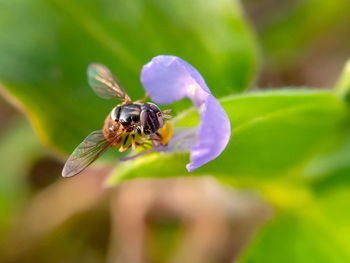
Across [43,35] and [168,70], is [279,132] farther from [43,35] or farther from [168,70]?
[43,35]

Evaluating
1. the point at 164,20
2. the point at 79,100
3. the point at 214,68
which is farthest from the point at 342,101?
the point at 79,100

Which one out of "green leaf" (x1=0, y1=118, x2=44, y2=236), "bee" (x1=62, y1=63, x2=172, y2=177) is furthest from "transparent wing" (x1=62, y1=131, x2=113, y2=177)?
"green leaf" (x1=0, y1=118, x2=44, y2=236)

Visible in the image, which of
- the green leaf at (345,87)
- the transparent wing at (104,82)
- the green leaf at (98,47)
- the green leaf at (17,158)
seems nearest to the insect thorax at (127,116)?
the transparent wing at (104,82)

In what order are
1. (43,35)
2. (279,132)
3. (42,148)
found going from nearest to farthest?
(279,132)
(43,35)
(42,148)

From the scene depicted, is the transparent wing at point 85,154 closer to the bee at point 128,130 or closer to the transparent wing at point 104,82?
the bee at point 128,130

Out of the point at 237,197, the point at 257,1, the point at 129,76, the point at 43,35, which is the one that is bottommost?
the point at 237,197

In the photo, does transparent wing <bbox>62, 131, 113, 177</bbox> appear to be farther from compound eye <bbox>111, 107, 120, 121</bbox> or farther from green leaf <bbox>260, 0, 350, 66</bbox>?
green leaf <bbox>260, 0, 350, 66</bbox>
